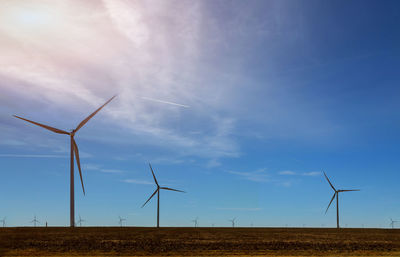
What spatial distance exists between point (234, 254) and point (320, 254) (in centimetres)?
867

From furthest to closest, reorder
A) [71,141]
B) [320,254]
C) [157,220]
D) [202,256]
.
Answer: [157,220], [71,141], [320,254], [202,256]

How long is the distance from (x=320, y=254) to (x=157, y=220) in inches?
2211

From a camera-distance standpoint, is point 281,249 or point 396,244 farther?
point 396,244

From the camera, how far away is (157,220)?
294ft

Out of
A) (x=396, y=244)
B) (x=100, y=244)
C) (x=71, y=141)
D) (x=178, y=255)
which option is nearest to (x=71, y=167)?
(x=71, y=141)

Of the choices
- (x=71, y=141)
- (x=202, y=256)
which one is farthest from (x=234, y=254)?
(x=71, y=141)

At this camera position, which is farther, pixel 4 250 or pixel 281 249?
pixel 281 249

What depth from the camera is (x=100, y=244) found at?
1569 inches

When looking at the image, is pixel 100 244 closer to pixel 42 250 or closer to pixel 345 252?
pixel 42 250

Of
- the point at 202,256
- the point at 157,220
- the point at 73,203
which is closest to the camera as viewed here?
the point at 202,256

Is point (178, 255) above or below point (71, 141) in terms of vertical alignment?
below

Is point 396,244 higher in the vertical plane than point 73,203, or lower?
lower

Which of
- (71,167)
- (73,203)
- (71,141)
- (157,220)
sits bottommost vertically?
(157,220)

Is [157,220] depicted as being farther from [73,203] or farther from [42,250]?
[42,250]
